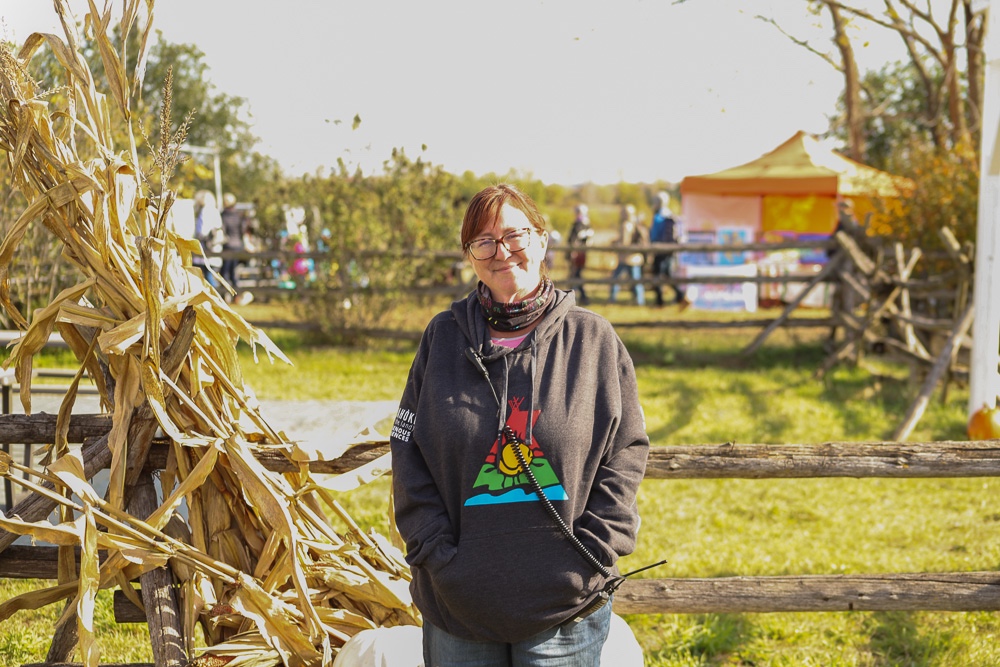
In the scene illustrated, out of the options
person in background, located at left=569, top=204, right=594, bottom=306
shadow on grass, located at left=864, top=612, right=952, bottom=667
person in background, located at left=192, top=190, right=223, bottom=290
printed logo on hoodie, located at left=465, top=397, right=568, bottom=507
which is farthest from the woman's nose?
person in background, located at left=569, top=204, right=594, bottom=306

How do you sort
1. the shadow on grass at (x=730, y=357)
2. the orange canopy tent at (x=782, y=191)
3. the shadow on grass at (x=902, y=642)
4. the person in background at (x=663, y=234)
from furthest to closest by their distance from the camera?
1. the person in background at (x=663, y=234)
2. the orange canopy tent at (x=782, y=191)
3. the shadow on grass at (x=730, y=357)
4. the shadow on grass at (x=902, y=642)

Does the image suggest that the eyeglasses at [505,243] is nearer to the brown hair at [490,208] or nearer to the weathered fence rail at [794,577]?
the brown hair at [490,208]

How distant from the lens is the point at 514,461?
6.68 feet

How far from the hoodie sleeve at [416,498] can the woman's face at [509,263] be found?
203mm

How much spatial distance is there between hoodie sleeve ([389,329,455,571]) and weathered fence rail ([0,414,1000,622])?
95cm

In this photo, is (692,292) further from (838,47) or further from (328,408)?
(328,408)

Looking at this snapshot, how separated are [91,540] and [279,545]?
0.50 metres

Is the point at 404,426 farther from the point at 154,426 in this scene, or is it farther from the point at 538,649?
the point at 154,426

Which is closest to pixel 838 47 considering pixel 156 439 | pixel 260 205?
pixel 260 205

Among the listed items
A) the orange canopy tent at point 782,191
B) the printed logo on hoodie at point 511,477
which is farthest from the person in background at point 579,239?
the printed logo on hoodie at point 511,477

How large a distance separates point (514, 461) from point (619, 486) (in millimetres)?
237

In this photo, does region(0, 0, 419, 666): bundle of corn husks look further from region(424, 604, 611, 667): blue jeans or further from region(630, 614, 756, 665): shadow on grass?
region(630, 614, 756, 665): shadow on grass

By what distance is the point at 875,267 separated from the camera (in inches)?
398

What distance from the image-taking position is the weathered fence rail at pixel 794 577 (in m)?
3.11
